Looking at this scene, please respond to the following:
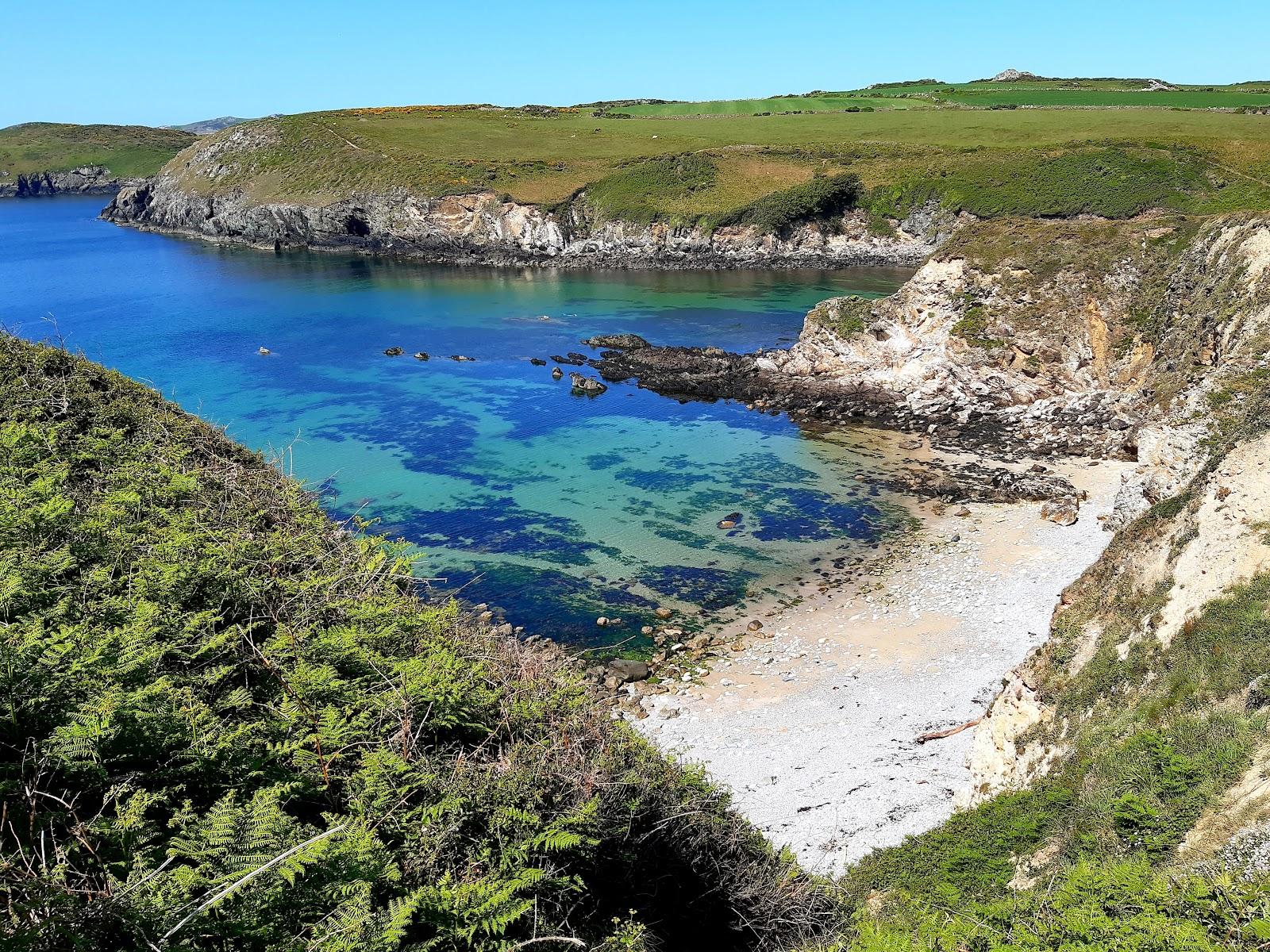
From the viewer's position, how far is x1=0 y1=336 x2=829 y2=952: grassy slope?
554cm

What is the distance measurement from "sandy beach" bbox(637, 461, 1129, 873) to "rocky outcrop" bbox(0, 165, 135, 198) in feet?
656

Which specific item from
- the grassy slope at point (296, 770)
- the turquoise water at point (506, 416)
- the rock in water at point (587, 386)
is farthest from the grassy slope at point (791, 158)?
the grassy slope at point (296, 770)

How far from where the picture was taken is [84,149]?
182 m

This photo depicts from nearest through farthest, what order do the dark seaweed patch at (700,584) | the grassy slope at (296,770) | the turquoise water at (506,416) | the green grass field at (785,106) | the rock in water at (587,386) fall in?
the grassy slope at (296,770), the dark seaweed patch at (700,584), the turquoise water at (506,416), the rock in water at (587,386), the green grass field at (785,106)

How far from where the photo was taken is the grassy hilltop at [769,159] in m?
72.9

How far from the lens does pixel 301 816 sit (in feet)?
23.9

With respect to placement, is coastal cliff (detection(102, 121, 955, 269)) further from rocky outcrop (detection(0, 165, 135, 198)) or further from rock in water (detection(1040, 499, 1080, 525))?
rocky outcrop (detection(0, 165, 135, 198))

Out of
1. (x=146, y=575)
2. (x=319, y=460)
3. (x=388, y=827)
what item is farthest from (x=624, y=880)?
(x=319, y=460)

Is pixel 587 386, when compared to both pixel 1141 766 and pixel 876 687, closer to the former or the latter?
pixel 876 687

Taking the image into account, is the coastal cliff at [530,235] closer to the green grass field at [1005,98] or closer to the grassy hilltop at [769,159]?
the grassy hilltop at [769,159]

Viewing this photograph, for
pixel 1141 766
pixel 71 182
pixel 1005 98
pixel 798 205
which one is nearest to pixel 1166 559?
pixel 1141 766

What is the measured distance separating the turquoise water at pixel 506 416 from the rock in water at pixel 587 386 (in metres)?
1.39

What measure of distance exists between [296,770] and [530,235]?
88.7 m

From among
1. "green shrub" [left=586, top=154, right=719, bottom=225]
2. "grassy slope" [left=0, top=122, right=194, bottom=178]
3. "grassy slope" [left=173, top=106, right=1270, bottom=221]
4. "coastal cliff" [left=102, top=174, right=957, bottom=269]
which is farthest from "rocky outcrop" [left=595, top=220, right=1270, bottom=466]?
"grassy slope" [left=0, top=122, right=194, bottom=178]
